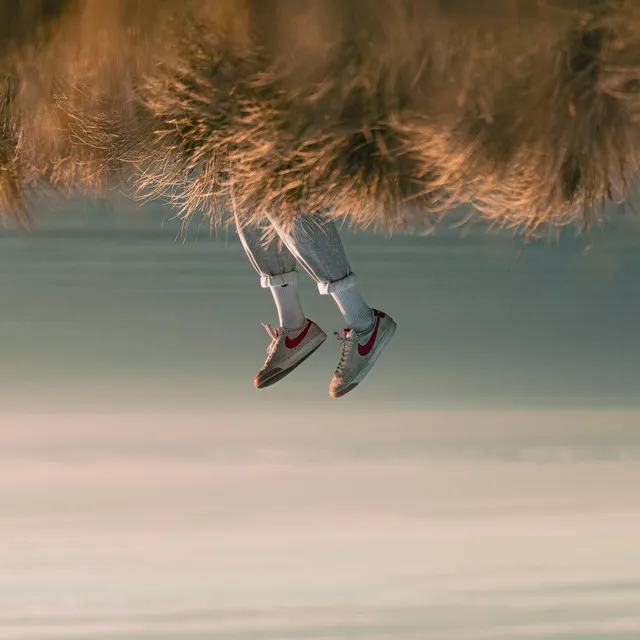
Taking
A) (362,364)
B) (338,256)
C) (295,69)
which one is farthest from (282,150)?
(362,364)

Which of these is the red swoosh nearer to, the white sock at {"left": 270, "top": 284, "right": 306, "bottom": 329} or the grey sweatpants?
the white sock at {"left": 270, "top": 284, "right": 306, "bottom": 329}

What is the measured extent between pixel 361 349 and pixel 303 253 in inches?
16.8

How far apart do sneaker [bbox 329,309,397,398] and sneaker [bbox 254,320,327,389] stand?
0.06 metres

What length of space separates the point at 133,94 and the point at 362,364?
99 centimetres

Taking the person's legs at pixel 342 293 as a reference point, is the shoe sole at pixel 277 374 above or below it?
below

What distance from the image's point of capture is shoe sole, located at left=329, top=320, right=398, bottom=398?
291cm

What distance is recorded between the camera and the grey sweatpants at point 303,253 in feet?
8.24

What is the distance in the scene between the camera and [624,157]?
2.07 metres

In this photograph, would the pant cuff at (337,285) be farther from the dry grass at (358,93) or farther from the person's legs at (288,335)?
the dry grass at (358,93)

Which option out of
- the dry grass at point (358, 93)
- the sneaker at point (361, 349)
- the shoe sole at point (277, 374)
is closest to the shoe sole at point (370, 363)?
the sneaker at point (361, 349)

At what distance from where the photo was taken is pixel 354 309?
2814 millimetres

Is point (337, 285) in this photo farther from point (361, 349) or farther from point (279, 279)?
point (361, 349)

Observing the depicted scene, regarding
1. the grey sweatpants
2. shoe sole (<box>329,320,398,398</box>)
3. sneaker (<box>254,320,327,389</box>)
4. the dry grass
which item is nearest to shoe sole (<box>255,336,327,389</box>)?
sneaker (<box>254,320,327,389</box>)

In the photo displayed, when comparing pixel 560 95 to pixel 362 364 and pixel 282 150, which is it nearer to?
pixel 282 150
